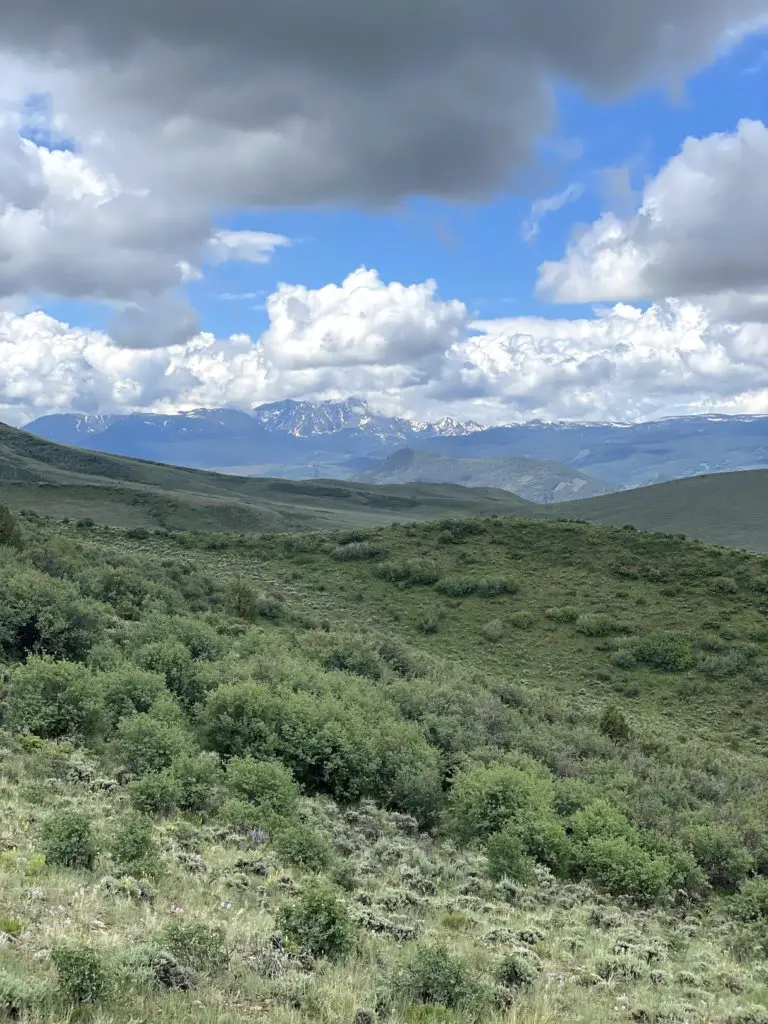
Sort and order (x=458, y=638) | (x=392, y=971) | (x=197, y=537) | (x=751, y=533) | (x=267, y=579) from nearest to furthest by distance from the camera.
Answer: (x=392, y=971) → (x=458, y=638) → (x=267, y=579) → (x=197, y=537) → (x=751, y=533)

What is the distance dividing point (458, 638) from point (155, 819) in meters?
31.7

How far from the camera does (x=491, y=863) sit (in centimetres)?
1270

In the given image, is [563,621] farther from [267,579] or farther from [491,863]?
[491,863]

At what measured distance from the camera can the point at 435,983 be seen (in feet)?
22.8

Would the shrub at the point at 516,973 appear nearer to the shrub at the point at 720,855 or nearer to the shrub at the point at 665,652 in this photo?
the shrub at the point at 720,855

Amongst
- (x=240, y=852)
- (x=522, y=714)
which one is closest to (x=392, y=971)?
(x=240, y=852)

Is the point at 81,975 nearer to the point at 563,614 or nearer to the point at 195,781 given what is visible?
the point at 195,781

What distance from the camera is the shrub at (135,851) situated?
369 inches

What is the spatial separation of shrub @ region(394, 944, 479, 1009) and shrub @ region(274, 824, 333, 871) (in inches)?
166

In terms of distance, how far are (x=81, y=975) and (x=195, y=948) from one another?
137cm

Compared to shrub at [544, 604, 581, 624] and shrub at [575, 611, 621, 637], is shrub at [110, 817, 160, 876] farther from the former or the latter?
shrub at [544, 604, 581, 624]

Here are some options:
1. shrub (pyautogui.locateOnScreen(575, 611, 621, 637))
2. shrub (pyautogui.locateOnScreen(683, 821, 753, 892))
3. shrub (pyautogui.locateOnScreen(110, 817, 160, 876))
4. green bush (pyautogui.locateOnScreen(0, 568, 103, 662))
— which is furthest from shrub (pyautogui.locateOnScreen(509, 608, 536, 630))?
shrub (pyautogui.locateOnScreen(110, 817, 160, 876))

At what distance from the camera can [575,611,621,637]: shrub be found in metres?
42.8

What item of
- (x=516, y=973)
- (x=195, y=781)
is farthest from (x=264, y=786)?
(x=516, y=973)
